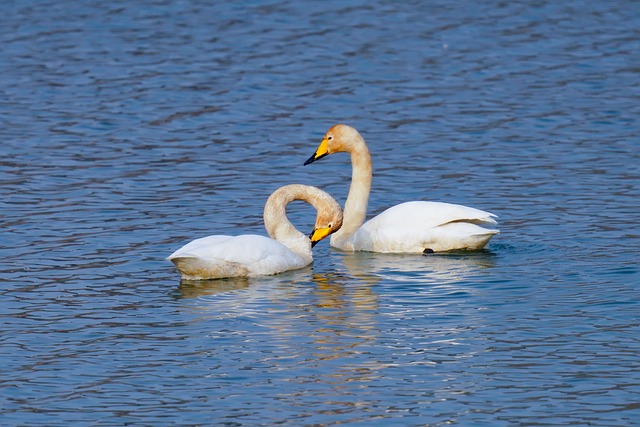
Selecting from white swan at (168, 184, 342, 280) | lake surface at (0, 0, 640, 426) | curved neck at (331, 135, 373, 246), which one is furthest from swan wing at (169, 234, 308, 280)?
curved neck at (331, 135, 373, 246)

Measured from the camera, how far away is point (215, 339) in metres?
9.79

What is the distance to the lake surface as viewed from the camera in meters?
8.78

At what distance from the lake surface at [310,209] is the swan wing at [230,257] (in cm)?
13

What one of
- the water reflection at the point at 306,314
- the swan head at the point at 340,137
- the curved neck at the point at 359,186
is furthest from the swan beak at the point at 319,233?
the swan head at the point at 340,137

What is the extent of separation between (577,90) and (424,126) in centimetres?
284

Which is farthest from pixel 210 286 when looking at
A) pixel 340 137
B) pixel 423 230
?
pixel 340 137

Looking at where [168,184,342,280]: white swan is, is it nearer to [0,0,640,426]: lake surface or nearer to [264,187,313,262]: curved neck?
[264,187,313,262]: curved neck

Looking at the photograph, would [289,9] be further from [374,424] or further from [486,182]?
[374,424]

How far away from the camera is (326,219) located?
41.5ft

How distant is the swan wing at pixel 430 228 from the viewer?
12422 millimetres

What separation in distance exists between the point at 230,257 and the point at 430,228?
1948mm

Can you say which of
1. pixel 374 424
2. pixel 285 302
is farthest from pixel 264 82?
pixel 374 424

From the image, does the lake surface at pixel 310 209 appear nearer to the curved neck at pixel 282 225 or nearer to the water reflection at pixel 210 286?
the water reflection at pixel 210 286

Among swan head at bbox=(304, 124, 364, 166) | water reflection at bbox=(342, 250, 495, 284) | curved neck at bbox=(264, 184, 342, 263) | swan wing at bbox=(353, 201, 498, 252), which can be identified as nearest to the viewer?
water reflection at bbox=(342, 250, 495, 284)
